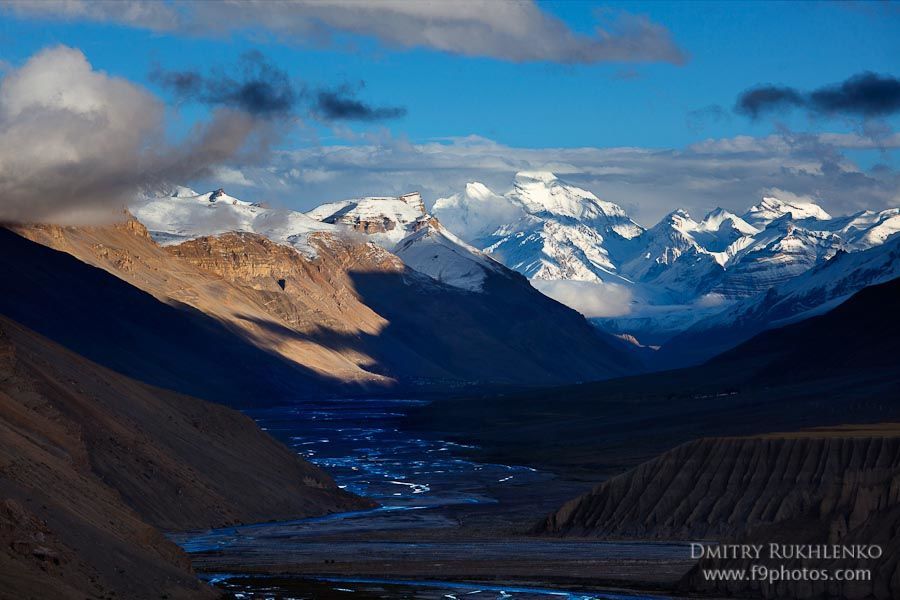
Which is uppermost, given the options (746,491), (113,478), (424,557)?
(113,478)

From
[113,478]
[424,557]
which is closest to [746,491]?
[424,557]

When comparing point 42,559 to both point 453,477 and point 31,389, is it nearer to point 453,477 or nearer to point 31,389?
point 31,389

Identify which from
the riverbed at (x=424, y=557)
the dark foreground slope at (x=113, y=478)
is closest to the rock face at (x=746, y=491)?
the riverbed at (x=424, y=557)

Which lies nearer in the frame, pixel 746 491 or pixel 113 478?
pixel 746 491

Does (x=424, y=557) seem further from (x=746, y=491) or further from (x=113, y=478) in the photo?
(x=113, y=478)

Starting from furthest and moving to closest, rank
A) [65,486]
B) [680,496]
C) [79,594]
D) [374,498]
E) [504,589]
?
1. [374,498]
2. [680,496]
3. [504,589]
4. [65,486]
5. [79,594]

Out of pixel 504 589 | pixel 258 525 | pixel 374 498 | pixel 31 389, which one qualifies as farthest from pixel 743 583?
pixel 374 498

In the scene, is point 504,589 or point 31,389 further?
point 31,389
